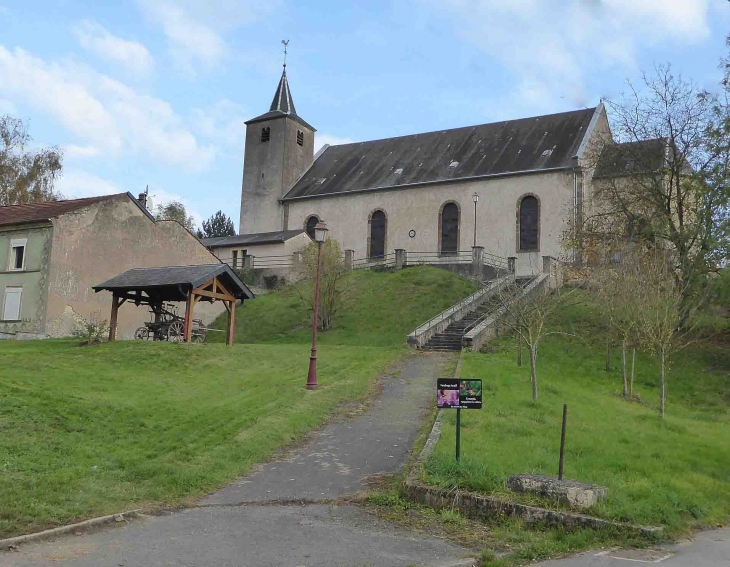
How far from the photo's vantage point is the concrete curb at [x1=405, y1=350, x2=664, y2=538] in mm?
7519

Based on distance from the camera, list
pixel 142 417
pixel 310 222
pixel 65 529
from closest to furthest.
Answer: pixel 65 529 < pixel 142 417 < pixel 310 222

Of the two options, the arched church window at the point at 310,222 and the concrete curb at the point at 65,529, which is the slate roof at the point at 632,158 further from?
the concrete curb at the point at 65,529

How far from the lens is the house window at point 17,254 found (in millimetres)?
28531

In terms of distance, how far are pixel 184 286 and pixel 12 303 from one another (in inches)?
381

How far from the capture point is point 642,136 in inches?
1047

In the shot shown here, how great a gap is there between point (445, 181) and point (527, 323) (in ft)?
72.5

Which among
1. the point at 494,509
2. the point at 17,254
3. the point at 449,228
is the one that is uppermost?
the point at 449,228

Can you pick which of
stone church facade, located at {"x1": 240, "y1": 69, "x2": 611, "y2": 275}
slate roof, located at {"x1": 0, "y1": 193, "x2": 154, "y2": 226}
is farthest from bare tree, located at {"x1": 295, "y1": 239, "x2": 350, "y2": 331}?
stone church facade, located at {"x1": 240, "y1": 69, "x2": 611, "y2": 275}

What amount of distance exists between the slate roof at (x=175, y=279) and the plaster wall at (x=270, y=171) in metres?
20.0

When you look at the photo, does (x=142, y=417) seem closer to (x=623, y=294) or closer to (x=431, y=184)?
(x=623, y=294)

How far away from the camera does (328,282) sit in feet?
96.7

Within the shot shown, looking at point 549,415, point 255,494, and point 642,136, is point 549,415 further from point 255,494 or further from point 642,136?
point 642,136

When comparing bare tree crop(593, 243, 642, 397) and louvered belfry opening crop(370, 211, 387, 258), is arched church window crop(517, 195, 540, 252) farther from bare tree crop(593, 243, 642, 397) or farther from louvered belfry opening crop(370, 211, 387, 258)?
bare tree crop(593, 243, 642, 397)

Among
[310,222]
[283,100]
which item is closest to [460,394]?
[310,222]
